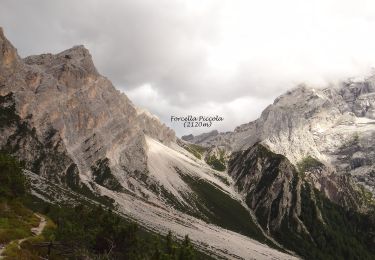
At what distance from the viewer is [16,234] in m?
50.6

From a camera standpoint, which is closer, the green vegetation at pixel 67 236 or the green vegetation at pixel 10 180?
the green vegetation at pixel 67 236

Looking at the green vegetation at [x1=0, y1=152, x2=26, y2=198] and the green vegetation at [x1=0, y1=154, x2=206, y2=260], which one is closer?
the green vegetation at [x1=0, y1=154, x2=206, y2=260]

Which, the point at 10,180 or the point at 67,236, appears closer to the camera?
the point at 67,236

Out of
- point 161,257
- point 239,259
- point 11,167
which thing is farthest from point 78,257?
point 239,259

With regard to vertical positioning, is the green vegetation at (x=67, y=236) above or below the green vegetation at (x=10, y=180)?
below

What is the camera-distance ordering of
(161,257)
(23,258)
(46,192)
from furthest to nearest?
(46,192), (161,257), (23,258)

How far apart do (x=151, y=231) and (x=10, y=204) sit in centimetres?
12909

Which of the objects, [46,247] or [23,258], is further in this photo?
[46,247]

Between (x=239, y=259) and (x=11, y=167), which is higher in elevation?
(x=11, y=167)

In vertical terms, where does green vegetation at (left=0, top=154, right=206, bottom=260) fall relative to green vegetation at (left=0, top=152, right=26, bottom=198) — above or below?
below

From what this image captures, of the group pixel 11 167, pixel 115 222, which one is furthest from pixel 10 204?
pixel 115 222

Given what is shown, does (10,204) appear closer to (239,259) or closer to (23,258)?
(23,258)

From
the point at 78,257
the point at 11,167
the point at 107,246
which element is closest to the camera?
the point at 78,257

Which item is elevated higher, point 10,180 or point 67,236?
point 10,180
